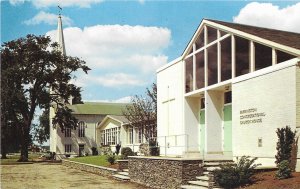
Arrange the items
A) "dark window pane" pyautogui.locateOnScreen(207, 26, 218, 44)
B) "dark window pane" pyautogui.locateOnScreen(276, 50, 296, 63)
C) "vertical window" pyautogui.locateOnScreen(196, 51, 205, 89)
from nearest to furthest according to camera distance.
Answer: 1. "dark window pane" pyautogui.locateOnScreen(276, 50, 296, 63)
2. "dark window pane" pyautogui.locateOnScreen(207, 26, 218, 44)
3. "vertical window" pyautogui.locateOnScreen(196, 51, 205, 89)

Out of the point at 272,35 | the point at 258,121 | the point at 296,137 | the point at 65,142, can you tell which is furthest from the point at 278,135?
the point at 65,142

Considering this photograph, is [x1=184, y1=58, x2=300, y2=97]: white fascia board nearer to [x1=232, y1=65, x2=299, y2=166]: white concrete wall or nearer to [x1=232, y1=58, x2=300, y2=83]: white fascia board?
[x1=232, y1=58, x2=300, y2=83]: white fascia board

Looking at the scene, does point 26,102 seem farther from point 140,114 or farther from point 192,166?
point 192,166

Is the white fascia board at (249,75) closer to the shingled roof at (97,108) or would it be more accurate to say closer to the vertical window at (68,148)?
the vertical window at (68,148)

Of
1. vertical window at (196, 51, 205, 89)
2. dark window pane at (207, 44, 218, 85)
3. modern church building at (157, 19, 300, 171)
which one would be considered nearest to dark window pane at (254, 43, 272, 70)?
modern church building at (157, 19, 300, 171)

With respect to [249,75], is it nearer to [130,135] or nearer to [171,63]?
[171,63]

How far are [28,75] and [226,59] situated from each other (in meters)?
32.1

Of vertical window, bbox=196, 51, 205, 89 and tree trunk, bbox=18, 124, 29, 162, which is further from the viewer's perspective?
tree trunk, bbox=18, 124, 29, 162

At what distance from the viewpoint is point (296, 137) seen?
585 inches

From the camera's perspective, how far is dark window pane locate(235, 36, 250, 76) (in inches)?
737

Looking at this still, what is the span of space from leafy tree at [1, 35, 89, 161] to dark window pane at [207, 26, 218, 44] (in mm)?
29491

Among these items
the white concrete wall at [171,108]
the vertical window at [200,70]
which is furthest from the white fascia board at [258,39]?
the white concrete wall at [171,108]

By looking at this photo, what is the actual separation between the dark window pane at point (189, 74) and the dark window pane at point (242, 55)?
467 centimetres

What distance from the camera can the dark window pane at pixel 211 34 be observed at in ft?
70.9
